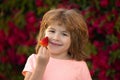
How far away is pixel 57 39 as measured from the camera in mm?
3982

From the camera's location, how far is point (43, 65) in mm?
3828

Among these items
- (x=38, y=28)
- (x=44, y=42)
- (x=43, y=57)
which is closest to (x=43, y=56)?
(x=43, y=57)

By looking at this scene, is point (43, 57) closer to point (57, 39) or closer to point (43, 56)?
point (43, 56)

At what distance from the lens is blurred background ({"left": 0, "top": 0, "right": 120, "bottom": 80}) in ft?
19.7

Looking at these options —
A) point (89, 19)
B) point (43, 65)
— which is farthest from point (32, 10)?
point (43, 65)

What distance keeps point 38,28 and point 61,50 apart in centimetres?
207

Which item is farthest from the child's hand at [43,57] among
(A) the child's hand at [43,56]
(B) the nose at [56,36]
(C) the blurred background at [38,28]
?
(C) the blurred background at [38,28]

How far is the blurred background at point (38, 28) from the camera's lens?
6.00m

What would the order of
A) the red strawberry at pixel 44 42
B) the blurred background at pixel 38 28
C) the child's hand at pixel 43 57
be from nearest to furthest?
the child's hand at pixel 43 57
the red strawberry at pixel 44 42
the blurred background at pixel 38 28

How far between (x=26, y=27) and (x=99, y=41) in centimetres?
83

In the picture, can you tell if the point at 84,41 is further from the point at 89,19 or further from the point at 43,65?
the point at 89,19

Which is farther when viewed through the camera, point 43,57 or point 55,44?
point 55,44

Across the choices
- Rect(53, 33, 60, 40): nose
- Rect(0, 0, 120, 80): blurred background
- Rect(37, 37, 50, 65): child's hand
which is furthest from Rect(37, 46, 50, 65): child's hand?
Rect(0, 0, 120, 80): blurred background

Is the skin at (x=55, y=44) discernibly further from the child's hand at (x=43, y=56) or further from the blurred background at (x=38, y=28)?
the blurred background at (x=38, y=28)
